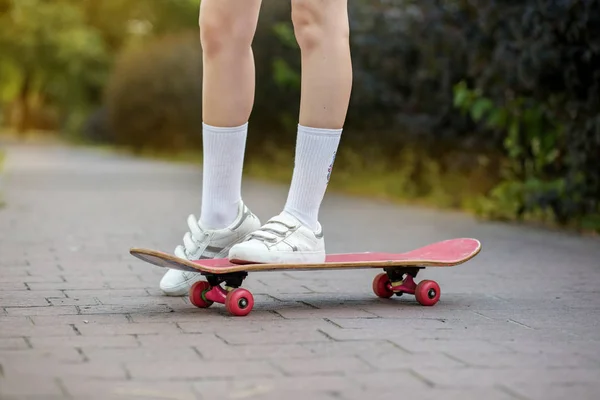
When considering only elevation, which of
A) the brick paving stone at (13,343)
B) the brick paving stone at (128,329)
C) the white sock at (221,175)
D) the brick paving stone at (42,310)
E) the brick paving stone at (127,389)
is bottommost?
the brick paving stone at (42,310)

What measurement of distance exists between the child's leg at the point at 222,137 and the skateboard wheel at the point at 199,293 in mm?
252

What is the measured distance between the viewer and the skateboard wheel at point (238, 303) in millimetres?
3943

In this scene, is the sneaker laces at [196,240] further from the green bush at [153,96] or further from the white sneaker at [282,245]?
the green bush at [153,96]

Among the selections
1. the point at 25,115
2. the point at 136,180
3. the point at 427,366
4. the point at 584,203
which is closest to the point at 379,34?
the point at 584,203

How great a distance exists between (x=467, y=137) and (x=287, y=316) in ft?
19.2

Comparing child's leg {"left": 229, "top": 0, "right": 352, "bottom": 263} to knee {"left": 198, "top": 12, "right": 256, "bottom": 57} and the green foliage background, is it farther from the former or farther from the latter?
the green foliage background

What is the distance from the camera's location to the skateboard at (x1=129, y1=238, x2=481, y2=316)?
155 inches

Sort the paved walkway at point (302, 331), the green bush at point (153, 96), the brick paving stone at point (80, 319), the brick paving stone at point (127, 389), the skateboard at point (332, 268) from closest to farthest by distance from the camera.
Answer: the brick paving stone at point (127, 389) → the paved walkway at point (302, 331) → the brick paving stone at point (80, 319) → the skateboard at point (332, 268) → the green bush at point (153, 96)

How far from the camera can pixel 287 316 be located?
3.99 meters

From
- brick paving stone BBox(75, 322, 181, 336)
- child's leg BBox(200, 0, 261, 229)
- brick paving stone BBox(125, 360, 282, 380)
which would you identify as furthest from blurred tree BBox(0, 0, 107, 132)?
brick paving stone BBox(125, 360, 282, 380)

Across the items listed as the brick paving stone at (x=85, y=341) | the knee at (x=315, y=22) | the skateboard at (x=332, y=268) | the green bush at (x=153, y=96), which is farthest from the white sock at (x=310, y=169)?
the green bush at (x=153, y=96)

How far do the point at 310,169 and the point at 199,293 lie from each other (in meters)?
0.61

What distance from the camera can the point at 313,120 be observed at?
13.9 feet

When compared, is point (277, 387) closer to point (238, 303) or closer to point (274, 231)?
point (238, 303)
